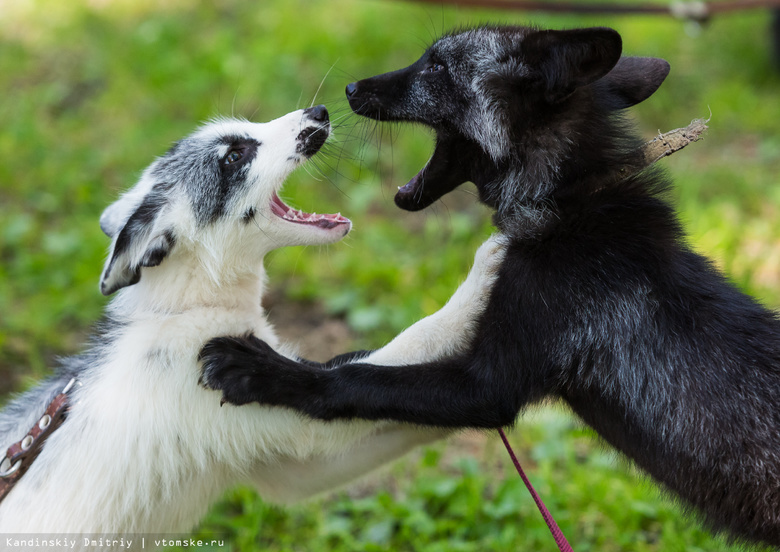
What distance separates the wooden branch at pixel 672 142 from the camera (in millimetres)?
2647

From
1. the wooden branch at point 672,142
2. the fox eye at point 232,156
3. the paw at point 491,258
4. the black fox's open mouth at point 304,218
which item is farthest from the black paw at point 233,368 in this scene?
the wooden branch at point 672,142

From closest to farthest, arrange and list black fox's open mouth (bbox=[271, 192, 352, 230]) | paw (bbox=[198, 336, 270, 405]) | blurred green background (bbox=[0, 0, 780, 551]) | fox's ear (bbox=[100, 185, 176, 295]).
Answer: paw (bbox=[198, 336, 270, 405]) < fox's ear (bbox=[100, 185, 176, 295]) < black fox's open mouth (bbox=[271, 192, 352, 230]) < blurred green background (bbox=[0, 0, 780, 551])

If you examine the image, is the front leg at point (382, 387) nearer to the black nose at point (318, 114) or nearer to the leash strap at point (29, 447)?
the leash strap at point (29, 447)

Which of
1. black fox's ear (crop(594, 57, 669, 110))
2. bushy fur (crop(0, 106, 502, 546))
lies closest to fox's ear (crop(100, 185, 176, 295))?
bushy fur (crop(0, 106, 502, 546))

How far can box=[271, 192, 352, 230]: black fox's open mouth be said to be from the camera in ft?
9.62

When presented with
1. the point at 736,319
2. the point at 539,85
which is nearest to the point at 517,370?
the point at 736,319

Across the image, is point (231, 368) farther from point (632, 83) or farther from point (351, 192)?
point (351, 192)

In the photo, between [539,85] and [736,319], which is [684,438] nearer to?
[736,319]

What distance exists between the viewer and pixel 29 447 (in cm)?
269

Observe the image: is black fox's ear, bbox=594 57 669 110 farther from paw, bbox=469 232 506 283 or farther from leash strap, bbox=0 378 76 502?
leash strap, bbox=0 378 76 502

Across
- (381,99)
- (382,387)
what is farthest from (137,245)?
(381,99)

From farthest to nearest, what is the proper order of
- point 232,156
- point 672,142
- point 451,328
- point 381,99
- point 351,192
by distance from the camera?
point 351,192
point 381,99
point 232,156
point 451,328
point 672,142

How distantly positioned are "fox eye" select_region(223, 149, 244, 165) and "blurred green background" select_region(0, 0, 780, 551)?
0.34m

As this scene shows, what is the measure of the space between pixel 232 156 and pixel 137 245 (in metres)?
0.53
